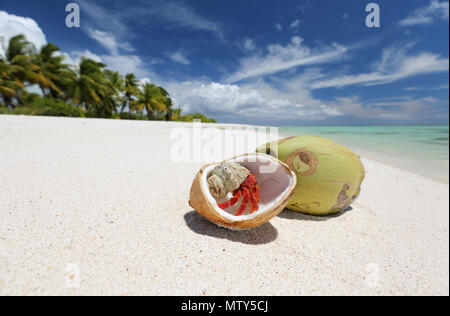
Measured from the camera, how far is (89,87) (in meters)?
21.0

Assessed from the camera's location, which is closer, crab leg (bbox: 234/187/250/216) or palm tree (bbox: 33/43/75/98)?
crab leg (bbox: 234/187/250/216)

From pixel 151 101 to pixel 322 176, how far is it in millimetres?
30751

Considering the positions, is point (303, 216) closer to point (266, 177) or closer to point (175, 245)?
point (266, 177)

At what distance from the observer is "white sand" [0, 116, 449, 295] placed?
1.09 metres

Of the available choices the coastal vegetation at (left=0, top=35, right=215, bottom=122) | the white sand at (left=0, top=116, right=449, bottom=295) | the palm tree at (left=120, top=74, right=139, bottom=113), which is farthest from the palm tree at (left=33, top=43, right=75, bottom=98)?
the white sand at (left=0, top=116, right=449, bottom=295)

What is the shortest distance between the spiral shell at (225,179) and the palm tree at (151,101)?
100.0 ft

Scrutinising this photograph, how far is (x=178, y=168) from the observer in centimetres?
340

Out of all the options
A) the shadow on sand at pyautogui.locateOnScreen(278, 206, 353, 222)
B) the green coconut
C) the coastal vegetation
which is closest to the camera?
the green coconut

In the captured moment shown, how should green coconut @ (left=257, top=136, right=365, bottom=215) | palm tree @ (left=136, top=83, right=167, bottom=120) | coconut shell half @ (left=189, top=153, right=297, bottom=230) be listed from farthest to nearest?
palm tree @ (left=136, top=83, right=167, bottom=120) < green coconut @ (left=257, top=136, right=365, bottom=215) < coconut shell half @ (left=189, top=153, right=297, bottom=230)

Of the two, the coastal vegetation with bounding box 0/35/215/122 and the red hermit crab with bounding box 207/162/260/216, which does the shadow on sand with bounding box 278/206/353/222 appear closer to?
the red hermit crab with bounding box 207/162/260/216

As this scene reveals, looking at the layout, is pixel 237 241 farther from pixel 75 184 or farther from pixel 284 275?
pixel 75 184

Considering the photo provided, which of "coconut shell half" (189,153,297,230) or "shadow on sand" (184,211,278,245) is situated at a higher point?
"coconut shell half" (189,153,297,230)

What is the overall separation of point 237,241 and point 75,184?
6.22 feet
